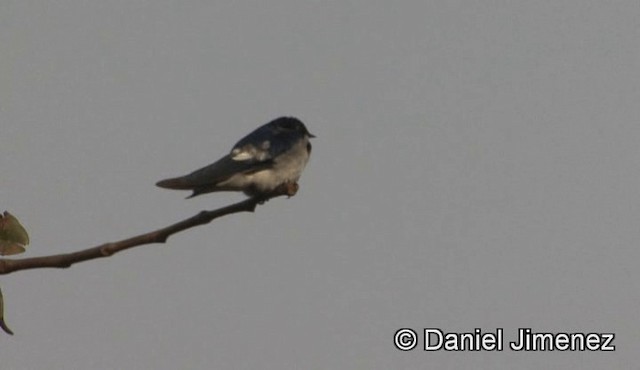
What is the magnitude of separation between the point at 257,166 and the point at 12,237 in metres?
3.18

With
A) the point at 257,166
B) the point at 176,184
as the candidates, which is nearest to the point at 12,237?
the point at 176,184

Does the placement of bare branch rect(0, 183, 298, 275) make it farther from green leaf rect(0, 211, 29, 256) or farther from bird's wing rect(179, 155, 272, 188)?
bird's wing rect(179, 155, 272, 188)

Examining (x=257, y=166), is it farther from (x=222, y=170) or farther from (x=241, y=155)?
(x=222, y=170)

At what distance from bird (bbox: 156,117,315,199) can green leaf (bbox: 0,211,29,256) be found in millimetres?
2116

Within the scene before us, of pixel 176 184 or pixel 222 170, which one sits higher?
pixel 222 170

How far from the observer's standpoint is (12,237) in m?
1.69

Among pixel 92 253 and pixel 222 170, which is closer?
pixel 92 253

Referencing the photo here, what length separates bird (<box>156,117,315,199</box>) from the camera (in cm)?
416

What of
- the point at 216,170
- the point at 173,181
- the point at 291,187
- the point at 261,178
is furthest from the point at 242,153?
the point at 291,187

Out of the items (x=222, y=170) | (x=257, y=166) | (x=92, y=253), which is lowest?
(x=92, y=253)

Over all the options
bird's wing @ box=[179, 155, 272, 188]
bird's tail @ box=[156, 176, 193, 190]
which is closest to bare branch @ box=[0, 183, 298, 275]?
bird's tail @ box=[156, 176, 193, 190]

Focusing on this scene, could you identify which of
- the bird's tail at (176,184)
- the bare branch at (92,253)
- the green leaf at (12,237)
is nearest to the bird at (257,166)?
the bird's tail at (176,184)

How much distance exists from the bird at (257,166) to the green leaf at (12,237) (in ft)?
6.94

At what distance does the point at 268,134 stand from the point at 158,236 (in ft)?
13.1
